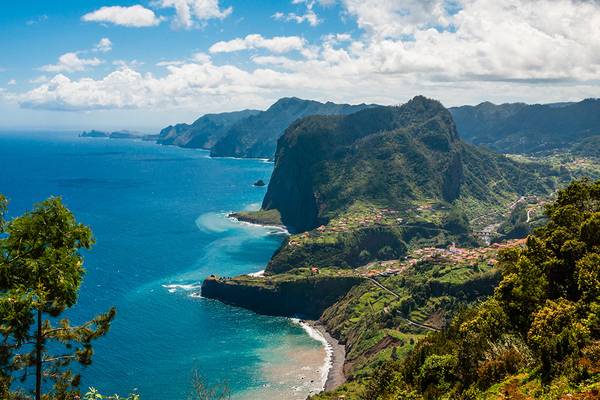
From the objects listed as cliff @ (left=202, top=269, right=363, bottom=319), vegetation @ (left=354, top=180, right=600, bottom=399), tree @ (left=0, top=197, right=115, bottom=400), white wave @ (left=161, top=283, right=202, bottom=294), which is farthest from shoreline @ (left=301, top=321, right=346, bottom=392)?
tree @ (left=0, top=197, right=115, bottom=400)

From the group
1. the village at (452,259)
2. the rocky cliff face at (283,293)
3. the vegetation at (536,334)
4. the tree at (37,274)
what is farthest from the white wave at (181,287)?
the tree at (37,274)

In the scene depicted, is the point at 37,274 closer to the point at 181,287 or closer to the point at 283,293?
the point at 283,293

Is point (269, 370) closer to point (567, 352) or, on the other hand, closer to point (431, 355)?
point (431, 355)

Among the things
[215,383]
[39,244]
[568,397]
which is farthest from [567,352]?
[215,383]

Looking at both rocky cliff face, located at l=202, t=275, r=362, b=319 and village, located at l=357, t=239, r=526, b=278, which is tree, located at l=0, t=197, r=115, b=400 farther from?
village, located at l=357, t=239, r=526, b=278

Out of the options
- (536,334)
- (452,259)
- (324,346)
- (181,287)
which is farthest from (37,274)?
(452,259)

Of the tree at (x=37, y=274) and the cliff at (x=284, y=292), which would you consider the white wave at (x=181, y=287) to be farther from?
the tree at (x=37, y=274)

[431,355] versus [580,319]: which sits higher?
[580,319]
